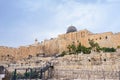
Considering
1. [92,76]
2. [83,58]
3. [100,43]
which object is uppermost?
[100,43]

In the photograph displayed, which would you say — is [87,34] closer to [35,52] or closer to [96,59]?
[35,52]

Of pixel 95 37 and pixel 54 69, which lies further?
pixel 95 37

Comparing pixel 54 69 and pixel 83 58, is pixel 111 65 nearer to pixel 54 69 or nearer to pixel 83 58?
pixel 83 58

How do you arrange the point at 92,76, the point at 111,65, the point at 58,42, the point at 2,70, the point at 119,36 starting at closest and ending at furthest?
the point at 2,70
the point at 92,76
the point at 111,65
the point at 119,36
the point at 58,42

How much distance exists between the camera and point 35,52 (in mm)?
45062

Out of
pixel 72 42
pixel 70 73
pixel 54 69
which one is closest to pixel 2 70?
pixel 70 73

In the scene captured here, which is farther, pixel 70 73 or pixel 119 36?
pixel 119 36

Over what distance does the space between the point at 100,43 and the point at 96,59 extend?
13.3 metres

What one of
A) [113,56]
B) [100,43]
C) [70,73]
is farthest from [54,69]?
[100,43]

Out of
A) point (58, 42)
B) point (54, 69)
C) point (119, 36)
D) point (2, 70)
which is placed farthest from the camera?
point (58, 42)

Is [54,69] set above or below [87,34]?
below

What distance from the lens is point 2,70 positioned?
991cm

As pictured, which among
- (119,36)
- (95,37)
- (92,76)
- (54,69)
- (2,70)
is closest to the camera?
(2,70)

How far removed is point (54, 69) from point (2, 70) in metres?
15.5
